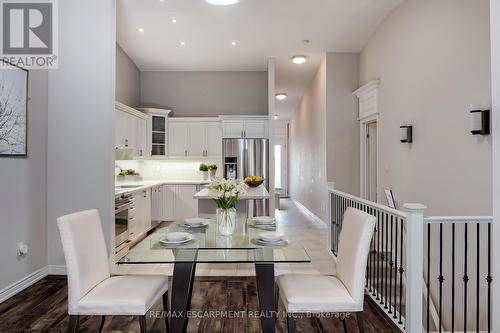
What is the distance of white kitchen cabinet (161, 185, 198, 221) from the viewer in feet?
22.0

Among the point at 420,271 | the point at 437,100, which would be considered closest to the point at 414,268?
the point at 420,271

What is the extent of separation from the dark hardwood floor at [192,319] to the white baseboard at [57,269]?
1.09 ft

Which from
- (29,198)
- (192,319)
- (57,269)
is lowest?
(192,319)

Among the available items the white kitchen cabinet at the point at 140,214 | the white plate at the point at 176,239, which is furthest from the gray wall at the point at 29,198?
the white plate at the point at 176,239

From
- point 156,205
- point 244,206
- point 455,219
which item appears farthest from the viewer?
point 156,205

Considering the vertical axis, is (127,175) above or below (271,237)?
above

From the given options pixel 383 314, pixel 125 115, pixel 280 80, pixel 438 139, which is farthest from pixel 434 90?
pixel 280 80

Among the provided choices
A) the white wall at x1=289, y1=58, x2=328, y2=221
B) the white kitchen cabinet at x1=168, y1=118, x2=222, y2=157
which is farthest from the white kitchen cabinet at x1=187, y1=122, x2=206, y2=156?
the white wall at x1=289, y1=58, x2=328, y2=221

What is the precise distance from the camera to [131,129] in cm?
591

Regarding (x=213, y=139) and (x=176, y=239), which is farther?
(x=213, y=139)

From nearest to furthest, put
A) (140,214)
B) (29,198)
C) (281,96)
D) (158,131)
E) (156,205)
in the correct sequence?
(29,198) < (140,214) < (156,205) < (158,131) < (281,96)

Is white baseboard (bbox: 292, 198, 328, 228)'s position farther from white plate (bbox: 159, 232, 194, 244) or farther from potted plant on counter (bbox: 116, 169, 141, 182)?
white plate (bbox: 159, 232, 194, 244)

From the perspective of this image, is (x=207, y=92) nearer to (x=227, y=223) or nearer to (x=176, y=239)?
(x=227, y=223)

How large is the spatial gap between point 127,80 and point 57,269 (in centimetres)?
391
